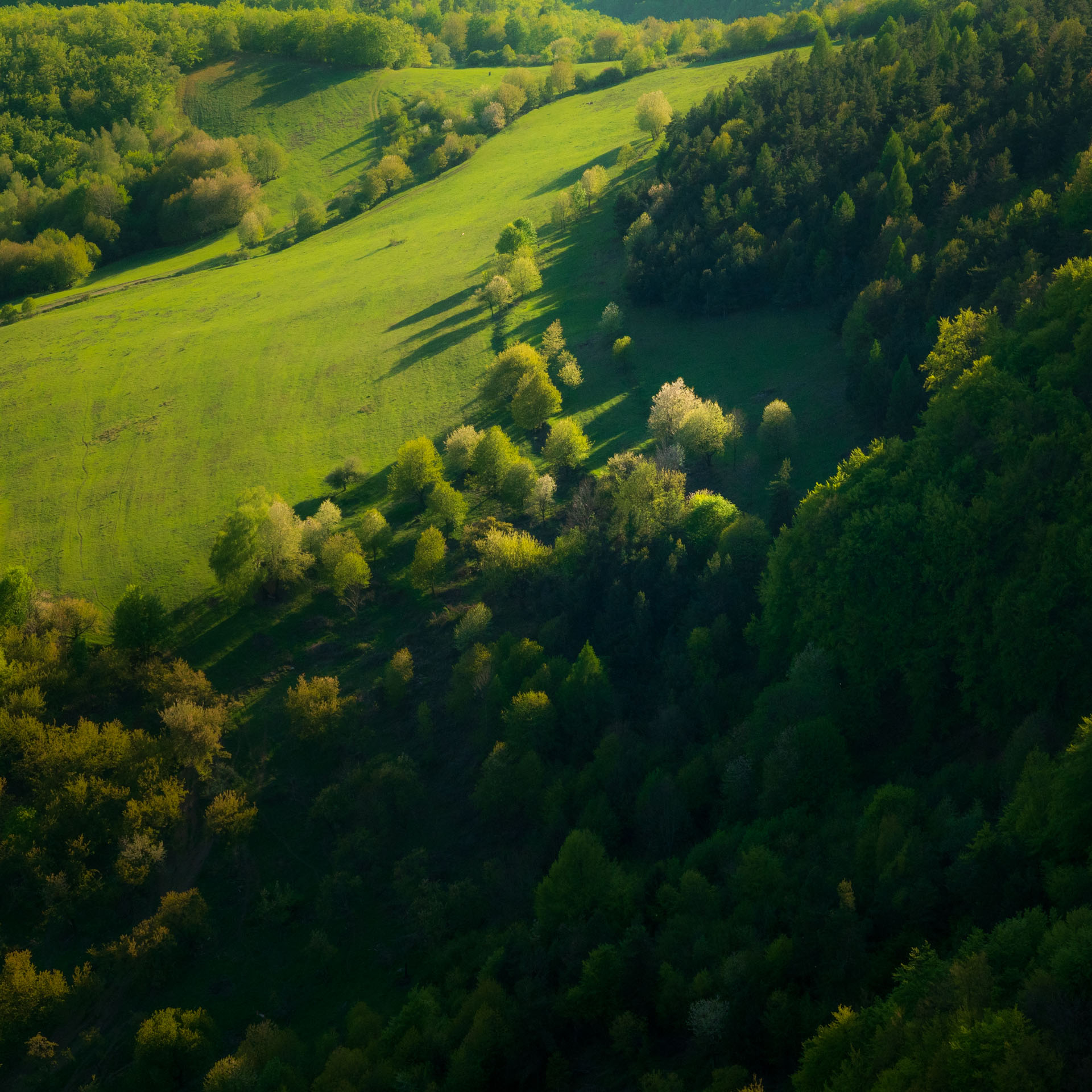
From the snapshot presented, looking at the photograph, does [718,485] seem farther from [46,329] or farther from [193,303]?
[46,329]

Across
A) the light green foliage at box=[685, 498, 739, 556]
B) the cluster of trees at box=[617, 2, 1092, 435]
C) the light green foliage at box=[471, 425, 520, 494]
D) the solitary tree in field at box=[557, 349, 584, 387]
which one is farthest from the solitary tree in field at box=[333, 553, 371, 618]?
the cluster of trees at box=[617, 2, 1092, 435]

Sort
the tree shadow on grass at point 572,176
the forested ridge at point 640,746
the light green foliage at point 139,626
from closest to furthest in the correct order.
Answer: the forested ridge at point 640,746
the light green foliage at point 139,626
the tree shadow on grass at point 572,176

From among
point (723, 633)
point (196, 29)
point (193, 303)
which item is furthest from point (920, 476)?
point (196, 29)

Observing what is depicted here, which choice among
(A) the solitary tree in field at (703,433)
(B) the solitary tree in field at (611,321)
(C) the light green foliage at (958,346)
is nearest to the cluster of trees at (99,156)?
(B) the solitary tree in field at (611,321)

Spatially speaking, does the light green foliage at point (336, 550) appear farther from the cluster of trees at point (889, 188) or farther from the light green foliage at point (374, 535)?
the cluster of trees at point (889, 188)

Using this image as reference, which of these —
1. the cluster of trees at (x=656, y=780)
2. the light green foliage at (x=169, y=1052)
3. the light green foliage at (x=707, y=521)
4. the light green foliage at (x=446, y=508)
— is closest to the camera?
the cluster of trees at (x=656, y=780)

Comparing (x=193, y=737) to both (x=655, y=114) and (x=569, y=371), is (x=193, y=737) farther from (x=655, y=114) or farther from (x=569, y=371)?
(x=655, y=114)

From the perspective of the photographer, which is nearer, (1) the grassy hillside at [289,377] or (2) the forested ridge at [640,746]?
(2) the forested ridge at [640,746]
